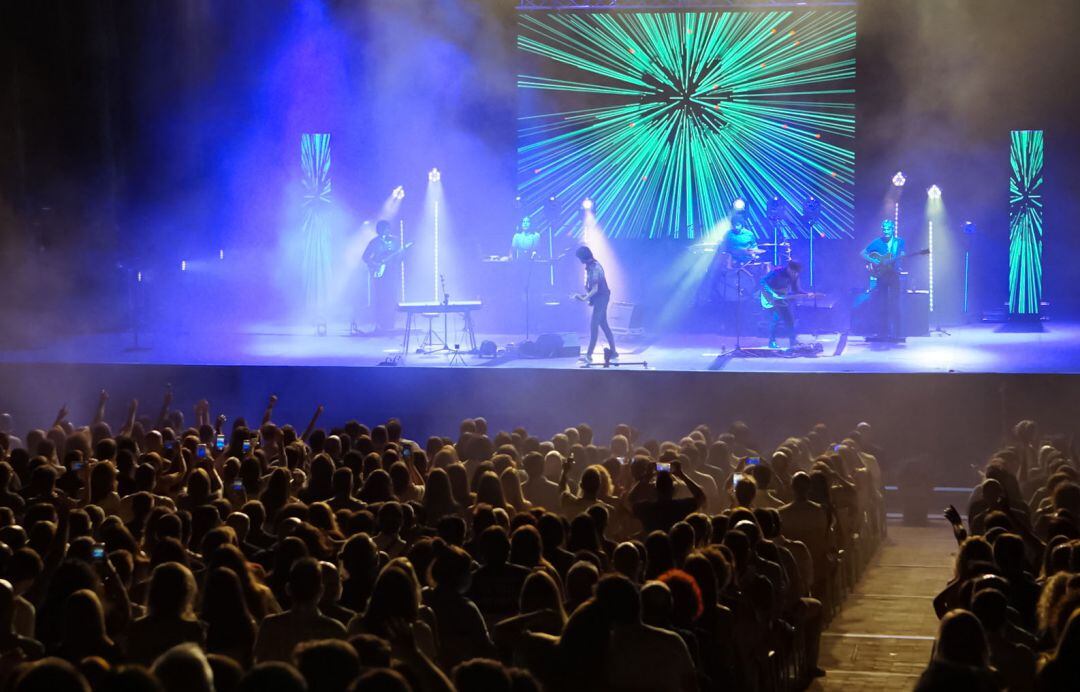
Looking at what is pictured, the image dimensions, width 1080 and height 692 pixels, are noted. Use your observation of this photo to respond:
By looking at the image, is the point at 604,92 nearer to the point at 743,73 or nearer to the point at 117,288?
the point at 743,73

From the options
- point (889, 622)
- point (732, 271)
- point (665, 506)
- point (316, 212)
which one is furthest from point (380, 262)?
point (665, 506)

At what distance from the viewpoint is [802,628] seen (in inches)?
233

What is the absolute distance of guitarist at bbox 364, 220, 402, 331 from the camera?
17.4m

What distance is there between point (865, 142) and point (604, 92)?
425cm

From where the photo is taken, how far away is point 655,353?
15547mm

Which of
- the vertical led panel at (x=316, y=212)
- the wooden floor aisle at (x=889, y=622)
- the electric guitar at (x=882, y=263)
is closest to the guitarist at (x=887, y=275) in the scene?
the electric guitar at (x=882, y=263)

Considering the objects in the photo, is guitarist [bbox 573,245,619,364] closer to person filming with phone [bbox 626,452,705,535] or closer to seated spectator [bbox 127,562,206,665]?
person filming with phone [bbox 626,452,705,535]

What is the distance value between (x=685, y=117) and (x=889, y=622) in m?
12.9

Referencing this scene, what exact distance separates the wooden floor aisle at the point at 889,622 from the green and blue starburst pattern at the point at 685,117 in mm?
10071

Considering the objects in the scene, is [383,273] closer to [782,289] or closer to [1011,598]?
[782,289]

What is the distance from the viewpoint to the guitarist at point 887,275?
52.9ft

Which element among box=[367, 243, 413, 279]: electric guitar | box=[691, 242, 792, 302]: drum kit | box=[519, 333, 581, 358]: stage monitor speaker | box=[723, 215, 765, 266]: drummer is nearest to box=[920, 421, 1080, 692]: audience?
box=[519, 333, 581, 358]: stage monitor speaker

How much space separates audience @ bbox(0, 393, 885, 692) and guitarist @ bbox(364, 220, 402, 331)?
976cm

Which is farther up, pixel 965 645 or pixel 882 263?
pixel 882 263
